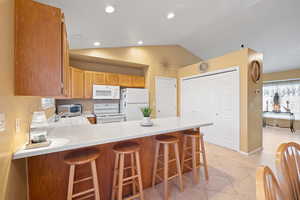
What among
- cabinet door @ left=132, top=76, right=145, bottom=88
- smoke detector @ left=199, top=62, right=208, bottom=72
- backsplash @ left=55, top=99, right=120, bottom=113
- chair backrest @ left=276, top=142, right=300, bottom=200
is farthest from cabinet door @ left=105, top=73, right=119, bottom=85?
chair backrest @ left=276, top=142, right=300, bottom=200

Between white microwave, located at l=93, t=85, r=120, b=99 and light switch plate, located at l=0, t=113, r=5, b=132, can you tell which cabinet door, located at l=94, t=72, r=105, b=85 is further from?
light switch plate, located at l=0, t=113, r=5, b=132

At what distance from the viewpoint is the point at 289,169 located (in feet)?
2.70

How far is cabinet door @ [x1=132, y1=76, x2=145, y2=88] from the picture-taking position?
167 inches

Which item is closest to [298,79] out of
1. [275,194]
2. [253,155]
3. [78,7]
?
[253,155]

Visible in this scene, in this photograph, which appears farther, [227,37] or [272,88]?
[272,88]

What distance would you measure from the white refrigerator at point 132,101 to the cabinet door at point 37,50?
9.01ft

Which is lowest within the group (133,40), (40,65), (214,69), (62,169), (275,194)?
(62,169)

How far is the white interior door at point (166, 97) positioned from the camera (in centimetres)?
450

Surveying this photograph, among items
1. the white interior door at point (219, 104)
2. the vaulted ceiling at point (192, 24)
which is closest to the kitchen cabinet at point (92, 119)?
the vaulted ceiling at point (192, 24)

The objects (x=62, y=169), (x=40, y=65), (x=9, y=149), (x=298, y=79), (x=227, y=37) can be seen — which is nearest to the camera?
(x=9, y=149)

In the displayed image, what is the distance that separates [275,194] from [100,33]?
334 cm

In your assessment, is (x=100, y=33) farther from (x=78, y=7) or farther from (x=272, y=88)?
(x=272, y=88)

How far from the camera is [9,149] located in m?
0.89

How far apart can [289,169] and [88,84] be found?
393 centimetres
